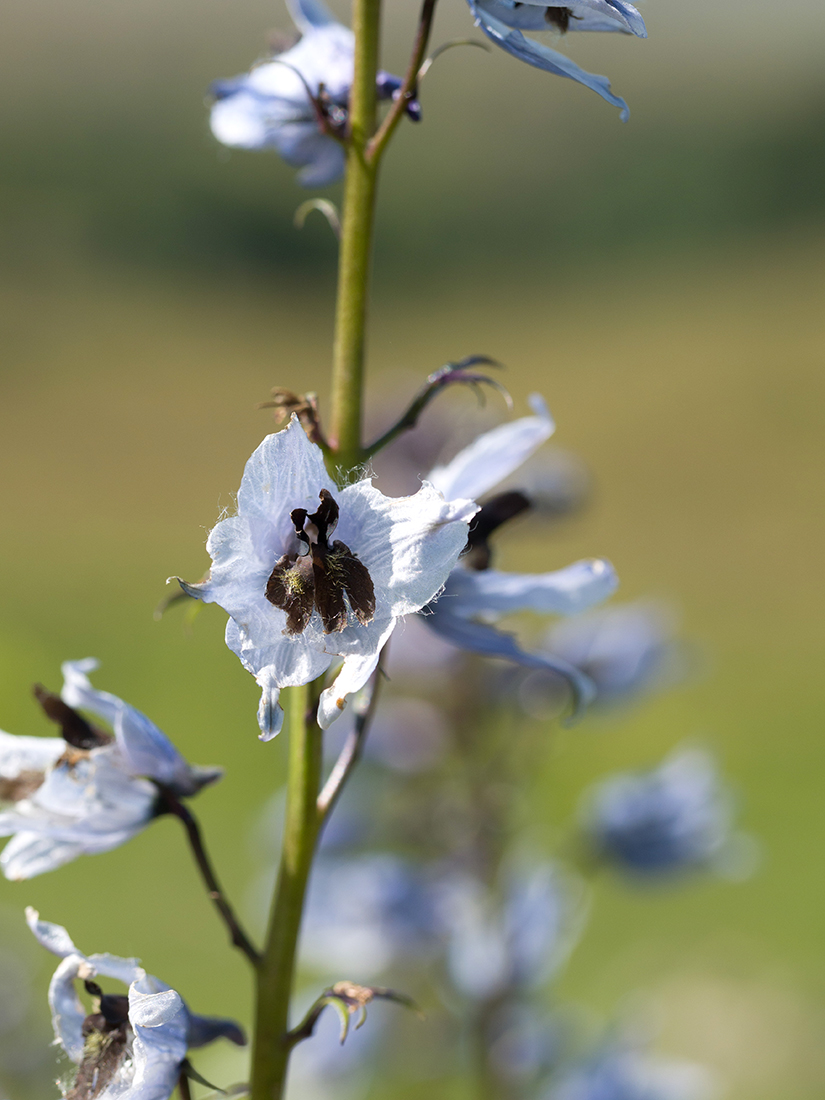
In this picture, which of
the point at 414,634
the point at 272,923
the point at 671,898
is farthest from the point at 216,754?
the point at 272,923

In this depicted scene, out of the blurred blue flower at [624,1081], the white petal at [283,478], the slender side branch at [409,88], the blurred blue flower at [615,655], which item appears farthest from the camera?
the blurred blue flower at [615,655]

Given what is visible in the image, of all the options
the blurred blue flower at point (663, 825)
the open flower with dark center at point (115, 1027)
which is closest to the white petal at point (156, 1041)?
the open flower with dark center at point (115, 1027)

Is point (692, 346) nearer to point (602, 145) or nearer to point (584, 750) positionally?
point (602, 145)

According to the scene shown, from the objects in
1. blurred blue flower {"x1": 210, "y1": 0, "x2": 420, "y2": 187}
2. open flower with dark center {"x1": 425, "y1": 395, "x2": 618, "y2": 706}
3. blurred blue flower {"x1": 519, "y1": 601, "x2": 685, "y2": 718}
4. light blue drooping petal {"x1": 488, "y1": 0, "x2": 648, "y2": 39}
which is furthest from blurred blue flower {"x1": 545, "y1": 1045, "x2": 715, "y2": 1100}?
light blue drooping petal {"x1": 488, "y1": 0, "x2": 648, "y2": 39}

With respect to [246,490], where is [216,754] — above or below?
above

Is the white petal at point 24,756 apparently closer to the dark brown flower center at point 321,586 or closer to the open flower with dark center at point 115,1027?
the open flower with dark center at point 115,1027

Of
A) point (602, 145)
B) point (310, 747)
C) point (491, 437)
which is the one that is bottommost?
point (310, 747)

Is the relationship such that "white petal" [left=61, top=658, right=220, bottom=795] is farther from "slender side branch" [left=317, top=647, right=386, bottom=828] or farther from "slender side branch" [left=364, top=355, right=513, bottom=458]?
"slender side branch" [left=364, top=355, right=513, bottom=458]
